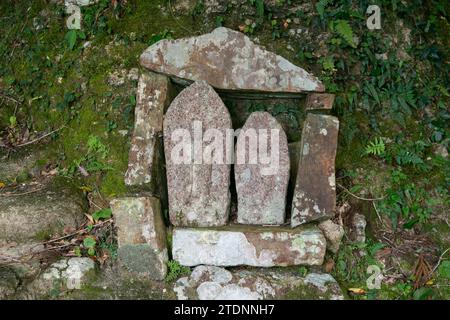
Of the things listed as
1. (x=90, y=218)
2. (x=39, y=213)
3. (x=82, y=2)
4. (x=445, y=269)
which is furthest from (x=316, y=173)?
(x=82, y=2)

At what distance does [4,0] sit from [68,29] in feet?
4.64

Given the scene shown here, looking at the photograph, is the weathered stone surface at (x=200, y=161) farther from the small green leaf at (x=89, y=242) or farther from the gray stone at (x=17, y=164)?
the gray stone at (x=17, y=164)

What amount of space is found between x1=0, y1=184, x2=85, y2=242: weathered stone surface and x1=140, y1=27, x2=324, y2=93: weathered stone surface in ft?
5.22

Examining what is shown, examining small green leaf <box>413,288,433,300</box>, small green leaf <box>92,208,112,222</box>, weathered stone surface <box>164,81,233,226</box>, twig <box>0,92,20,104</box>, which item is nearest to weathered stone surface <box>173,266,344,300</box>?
weathered stone surface <box>164,81,233,226</box>

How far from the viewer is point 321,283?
13.4ft

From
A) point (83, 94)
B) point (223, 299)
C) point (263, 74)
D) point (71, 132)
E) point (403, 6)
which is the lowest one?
point (223, 299)

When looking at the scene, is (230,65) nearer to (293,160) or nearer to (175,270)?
(293,160)

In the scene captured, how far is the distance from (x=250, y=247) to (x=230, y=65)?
171 cm

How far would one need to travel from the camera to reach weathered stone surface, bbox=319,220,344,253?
4.33 m

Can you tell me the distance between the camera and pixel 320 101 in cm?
452

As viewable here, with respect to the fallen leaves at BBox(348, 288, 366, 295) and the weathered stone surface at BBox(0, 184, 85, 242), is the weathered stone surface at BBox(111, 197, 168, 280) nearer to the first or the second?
the weathered stone surface at BBox(0, 184, 85, 242)

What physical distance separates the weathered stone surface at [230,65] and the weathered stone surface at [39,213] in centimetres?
159

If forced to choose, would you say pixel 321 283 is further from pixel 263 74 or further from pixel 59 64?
pixel 59 64

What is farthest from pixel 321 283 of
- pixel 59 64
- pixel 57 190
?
pixel 59 64
